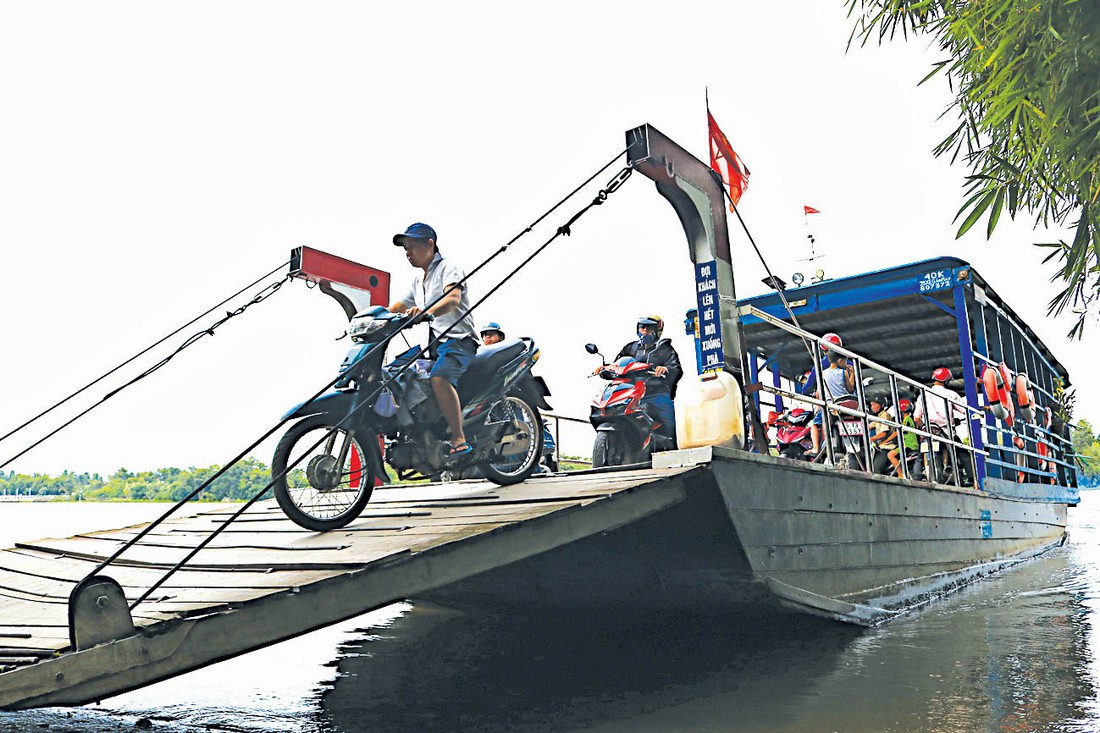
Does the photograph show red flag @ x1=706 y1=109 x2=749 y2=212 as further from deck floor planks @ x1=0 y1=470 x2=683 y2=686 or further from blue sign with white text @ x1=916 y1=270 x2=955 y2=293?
blue sign with white text @ x1=916 y1=270 x2=955 y2=293

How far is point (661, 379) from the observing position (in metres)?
7.28

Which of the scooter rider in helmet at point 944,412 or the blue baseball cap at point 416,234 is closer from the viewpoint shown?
the blue baseball cap at point 416,234

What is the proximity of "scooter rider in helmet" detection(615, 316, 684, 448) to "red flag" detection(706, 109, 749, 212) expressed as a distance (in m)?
1.38

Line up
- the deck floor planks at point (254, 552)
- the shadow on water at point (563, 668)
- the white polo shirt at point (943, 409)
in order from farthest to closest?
the white polo shirt at point (943, 409), the shadow on water at point (563, 668), the deck floor planks at point (254, 552)

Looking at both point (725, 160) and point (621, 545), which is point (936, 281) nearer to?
point (725, 160)

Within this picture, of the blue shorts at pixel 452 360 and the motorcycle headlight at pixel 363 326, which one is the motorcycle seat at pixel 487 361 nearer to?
the blue shorts at pixel 452 360

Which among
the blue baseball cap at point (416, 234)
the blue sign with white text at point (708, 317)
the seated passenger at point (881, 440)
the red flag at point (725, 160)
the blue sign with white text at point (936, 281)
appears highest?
the red flag at point (725, 160)

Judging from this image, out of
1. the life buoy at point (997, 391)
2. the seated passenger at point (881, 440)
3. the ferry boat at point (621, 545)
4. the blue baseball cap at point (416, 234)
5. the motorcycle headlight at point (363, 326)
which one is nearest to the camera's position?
the ferry boat at point (621, 545)

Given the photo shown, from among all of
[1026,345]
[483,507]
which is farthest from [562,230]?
[1026,345]

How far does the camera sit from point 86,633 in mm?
2809

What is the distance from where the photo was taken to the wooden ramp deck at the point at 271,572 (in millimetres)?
2824

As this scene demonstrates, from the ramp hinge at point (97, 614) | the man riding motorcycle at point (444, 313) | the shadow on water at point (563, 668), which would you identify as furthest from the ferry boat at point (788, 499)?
the ramp hinge at point (97, 614)

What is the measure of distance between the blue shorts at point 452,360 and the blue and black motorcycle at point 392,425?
9 cm

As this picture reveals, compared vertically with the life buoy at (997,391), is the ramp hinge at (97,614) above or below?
below
